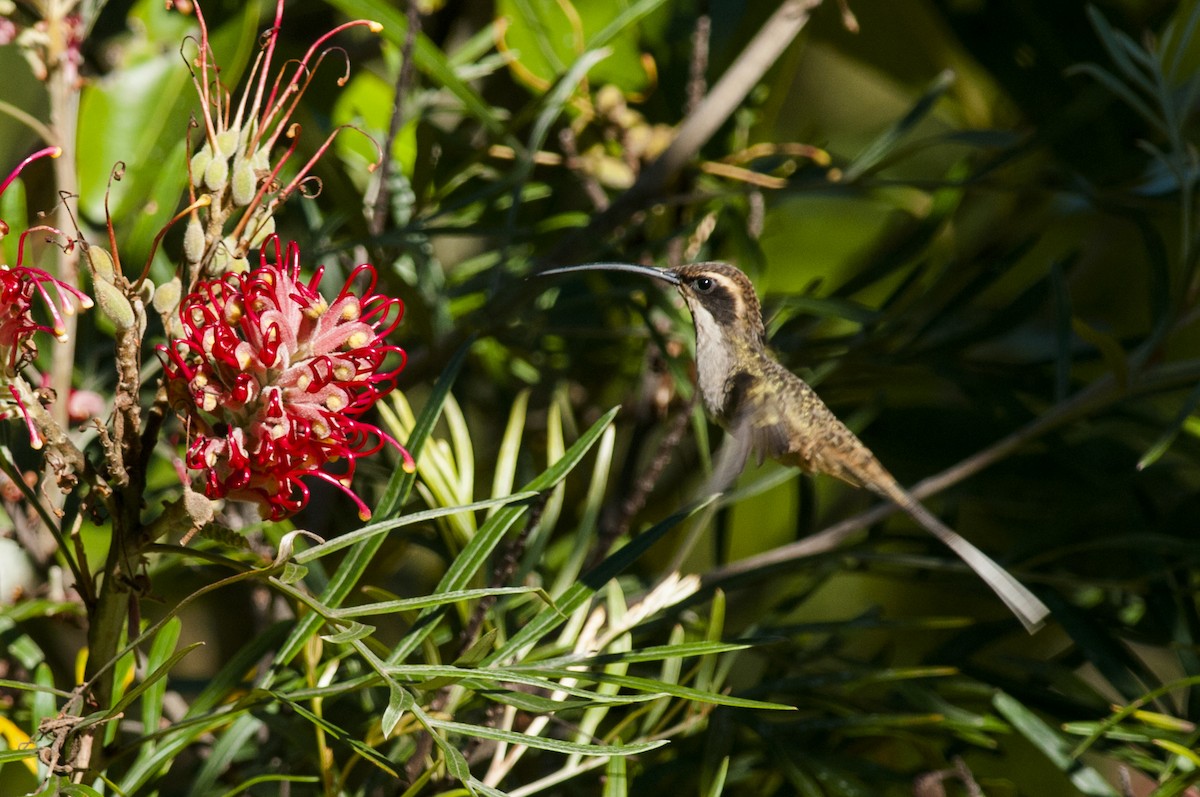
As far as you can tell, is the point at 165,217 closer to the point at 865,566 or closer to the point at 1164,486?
the point at 865,566

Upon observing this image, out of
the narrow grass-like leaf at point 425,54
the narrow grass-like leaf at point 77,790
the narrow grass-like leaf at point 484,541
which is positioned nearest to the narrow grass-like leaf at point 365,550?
the narrow grass-like leaf at point 484,541

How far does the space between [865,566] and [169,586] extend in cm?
66

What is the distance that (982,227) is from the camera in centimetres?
162

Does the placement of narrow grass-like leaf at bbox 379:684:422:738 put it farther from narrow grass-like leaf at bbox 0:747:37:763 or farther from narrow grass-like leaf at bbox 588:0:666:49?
narrow grass-like leaf at bbox 588:0:666:49

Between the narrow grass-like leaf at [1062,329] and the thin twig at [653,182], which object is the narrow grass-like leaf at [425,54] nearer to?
the thin twig at [653,182]

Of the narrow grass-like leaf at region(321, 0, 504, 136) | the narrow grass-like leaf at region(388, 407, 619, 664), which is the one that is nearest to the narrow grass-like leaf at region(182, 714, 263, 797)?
the narrow grass-like leaf at region(388, 407, 619, 664)

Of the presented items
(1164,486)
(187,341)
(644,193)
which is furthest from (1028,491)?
(187,341)

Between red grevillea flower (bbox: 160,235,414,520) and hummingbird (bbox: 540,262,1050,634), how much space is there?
16.6 inches

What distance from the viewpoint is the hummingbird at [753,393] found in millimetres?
1071

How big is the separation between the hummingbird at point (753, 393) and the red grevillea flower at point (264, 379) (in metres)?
0.42

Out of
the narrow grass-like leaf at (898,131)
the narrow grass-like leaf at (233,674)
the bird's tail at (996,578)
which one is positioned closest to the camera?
the narrow grass-like leaf at (233,674)

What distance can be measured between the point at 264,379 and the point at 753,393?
21.9 inches

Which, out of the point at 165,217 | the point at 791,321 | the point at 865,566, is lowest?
the point at 865,566

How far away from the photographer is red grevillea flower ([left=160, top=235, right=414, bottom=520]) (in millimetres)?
625
